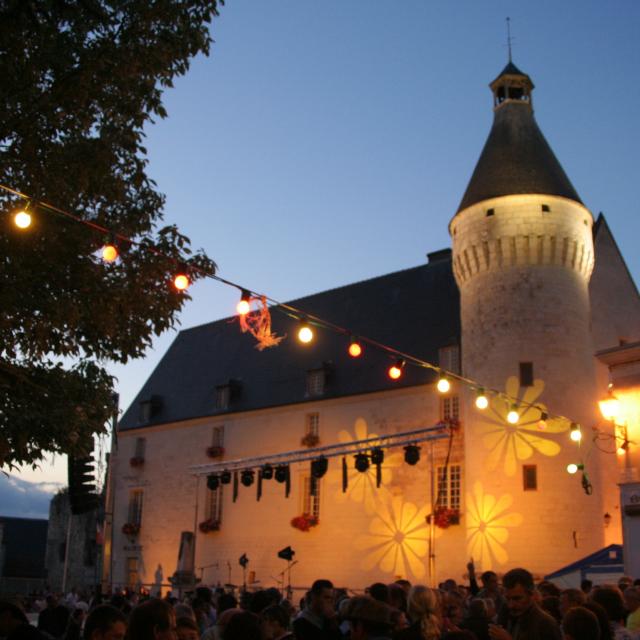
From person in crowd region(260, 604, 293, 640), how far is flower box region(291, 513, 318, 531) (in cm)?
2496

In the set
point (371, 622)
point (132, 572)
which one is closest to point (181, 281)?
point (371, 622)

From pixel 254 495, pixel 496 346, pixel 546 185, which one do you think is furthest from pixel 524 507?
pixel 254 495

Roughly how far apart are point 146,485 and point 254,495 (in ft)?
23.0

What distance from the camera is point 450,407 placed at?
1136 inches

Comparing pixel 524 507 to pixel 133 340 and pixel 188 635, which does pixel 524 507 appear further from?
pixel 188 635

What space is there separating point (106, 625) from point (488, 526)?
2180 centimetres

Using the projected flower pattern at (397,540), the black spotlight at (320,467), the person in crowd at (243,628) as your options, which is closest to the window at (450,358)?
the projected flower pattern at (397,540)

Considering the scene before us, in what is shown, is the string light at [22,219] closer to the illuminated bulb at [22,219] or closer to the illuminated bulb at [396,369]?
the illuminated bulb at [22,219]

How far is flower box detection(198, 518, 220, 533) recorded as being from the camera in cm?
3412

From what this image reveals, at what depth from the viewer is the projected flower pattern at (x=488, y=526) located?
24.4m

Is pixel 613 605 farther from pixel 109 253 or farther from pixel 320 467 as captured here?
pixel 320 467

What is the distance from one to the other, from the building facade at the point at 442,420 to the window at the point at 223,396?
105 mm

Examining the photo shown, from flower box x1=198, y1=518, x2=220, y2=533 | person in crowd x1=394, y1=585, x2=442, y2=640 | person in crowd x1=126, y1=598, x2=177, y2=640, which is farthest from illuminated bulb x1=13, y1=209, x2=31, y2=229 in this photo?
flower box x1=198, y1=518, x2=220, y2=533

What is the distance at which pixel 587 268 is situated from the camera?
89.7 ft
